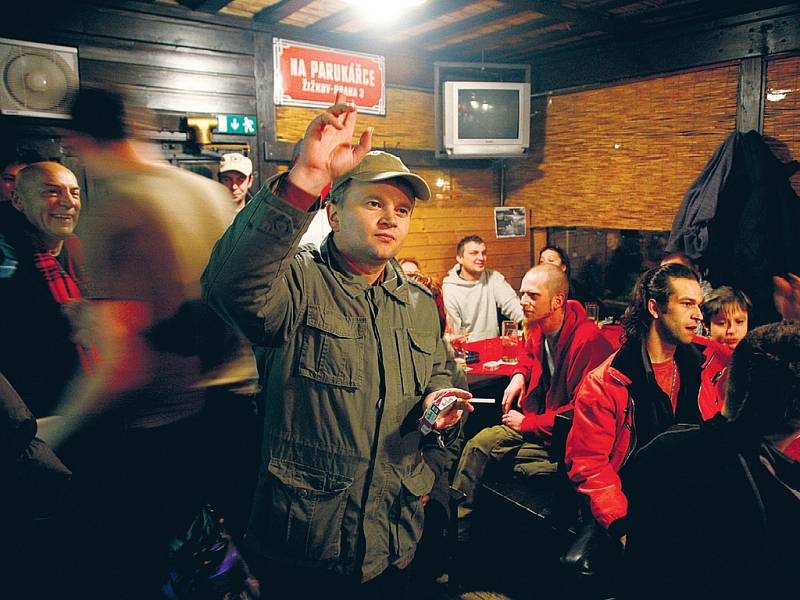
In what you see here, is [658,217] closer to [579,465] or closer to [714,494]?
[579,465]

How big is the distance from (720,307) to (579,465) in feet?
7.07

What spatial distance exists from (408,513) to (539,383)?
2368 millimetres

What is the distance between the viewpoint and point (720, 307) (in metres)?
4.22

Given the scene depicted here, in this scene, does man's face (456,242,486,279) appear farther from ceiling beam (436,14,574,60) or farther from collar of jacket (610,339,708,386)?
collar of jacket (610,339,708,386)

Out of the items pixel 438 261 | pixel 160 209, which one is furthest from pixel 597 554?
pixel 438 261

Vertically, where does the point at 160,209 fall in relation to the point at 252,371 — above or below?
above

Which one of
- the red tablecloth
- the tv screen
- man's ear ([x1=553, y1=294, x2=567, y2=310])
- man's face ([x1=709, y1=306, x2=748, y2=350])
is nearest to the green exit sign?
the tv screen

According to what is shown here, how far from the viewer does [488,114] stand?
7.13 metres

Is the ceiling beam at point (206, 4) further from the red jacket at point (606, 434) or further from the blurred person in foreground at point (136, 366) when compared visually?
the red jacket at point (606, 434)

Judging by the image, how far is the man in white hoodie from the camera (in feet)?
22.1

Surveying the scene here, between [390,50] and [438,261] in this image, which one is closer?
[390,50]

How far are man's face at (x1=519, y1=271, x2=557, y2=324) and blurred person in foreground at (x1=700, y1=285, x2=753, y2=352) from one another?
1.16 m

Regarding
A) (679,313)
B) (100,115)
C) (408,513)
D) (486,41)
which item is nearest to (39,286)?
(100,115)

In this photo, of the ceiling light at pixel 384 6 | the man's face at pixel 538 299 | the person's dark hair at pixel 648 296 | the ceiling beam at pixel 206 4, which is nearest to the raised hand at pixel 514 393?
the man's face at pixel 538 299
